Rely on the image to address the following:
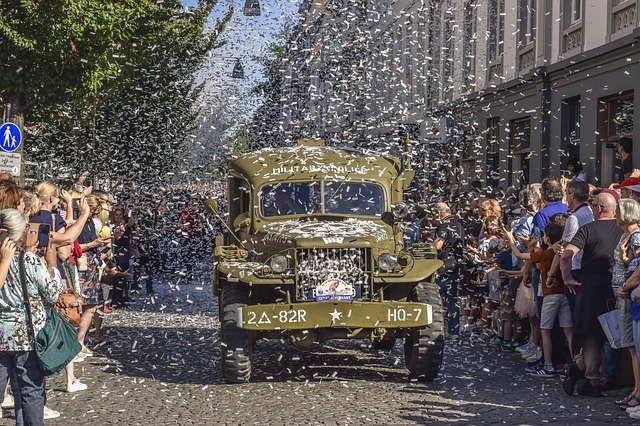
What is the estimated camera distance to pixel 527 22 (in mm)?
26750

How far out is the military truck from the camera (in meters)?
11.4

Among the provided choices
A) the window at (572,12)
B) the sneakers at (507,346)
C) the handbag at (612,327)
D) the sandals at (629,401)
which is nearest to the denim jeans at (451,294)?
the sneakers at (507,346)

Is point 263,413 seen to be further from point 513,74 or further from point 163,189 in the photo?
point 163,189

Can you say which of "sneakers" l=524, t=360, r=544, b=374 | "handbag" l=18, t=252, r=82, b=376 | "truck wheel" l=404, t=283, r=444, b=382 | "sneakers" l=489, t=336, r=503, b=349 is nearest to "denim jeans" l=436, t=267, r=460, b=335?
"sneakers" l=489, t=336, r=503, b=349

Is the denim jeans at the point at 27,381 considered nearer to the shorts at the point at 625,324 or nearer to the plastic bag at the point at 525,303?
the shorts at the point at 625,324

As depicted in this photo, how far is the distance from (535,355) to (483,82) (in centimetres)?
1791

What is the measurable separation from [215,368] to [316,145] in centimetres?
311

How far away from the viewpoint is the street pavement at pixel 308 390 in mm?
9727

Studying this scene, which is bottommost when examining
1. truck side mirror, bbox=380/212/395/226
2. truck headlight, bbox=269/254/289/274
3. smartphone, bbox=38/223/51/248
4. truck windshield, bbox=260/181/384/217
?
truck headlight, bbox=269/254/289/274

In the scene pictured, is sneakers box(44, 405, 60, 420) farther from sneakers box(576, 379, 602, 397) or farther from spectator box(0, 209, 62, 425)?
sneakers box(576, 379, 602, 397)

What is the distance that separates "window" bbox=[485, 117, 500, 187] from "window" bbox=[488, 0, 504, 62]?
1621 mm

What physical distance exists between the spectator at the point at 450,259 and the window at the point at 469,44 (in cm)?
1521

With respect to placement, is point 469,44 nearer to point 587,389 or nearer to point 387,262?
point 387,262

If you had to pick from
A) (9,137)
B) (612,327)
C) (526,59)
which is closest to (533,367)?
(612,327)
